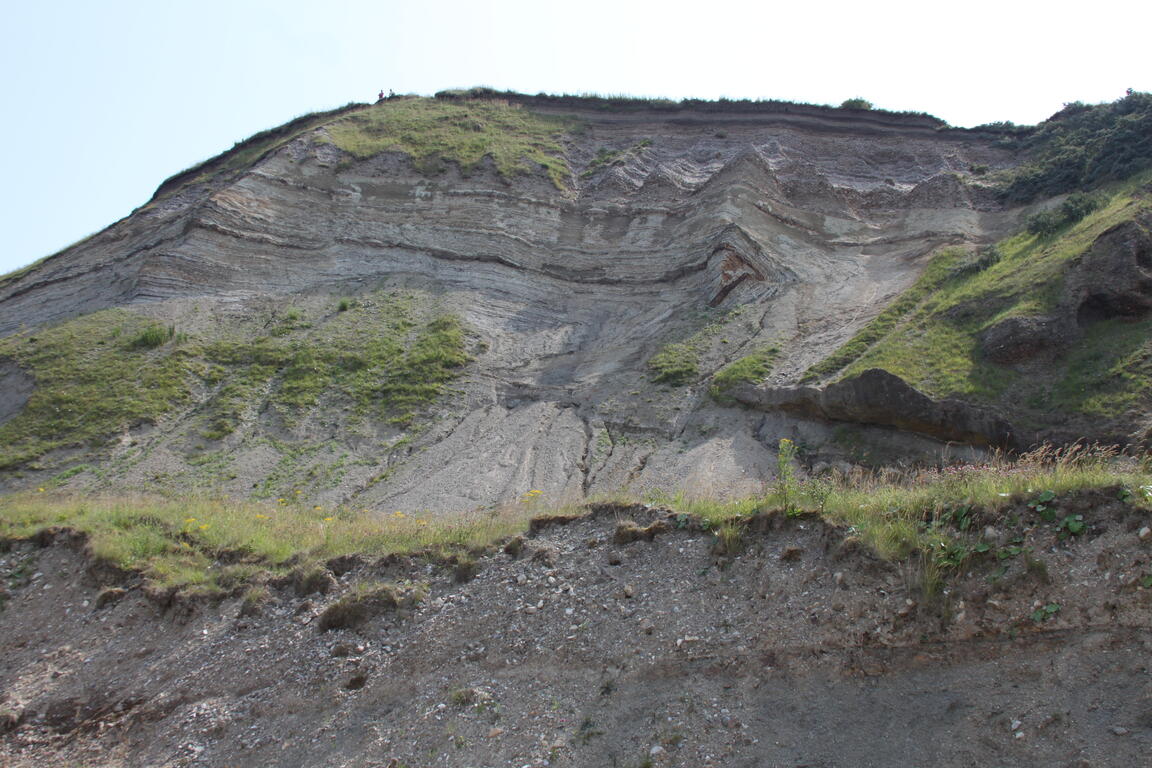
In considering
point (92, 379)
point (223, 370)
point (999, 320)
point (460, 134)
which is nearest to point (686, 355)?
point (999, 320)

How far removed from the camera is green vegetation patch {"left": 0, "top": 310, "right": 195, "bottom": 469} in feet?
A: 63.6

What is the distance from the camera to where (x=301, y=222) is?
94.0ft

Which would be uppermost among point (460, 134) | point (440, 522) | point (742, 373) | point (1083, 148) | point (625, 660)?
point (460, 134)

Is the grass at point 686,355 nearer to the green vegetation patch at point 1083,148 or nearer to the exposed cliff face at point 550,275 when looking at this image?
the exposed cliff face at point 550,275

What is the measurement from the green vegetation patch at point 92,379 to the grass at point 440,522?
2623 mm

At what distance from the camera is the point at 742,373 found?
1995cm

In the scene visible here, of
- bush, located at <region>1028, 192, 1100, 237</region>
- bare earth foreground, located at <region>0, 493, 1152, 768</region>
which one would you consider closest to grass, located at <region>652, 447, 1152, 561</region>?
bare earth foreground, located at <region>0, 493, 1152, 768</region>

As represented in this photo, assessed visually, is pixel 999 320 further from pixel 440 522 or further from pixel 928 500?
pixel 440 522

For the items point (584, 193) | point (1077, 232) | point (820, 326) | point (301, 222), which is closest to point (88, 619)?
point (820, 326)

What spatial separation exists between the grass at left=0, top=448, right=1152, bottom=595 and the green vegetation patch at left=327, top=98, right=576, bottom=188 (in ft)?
63.1

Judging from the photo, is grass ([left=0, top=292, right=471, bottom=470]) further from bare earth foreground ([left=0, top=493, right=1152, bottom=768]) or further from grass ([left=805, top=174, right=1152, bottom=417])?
grass ([left=805, top=174, right=1152, bottom=417])

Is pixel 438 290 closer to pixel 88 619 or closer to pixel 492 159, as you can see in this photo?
pixel 492 159

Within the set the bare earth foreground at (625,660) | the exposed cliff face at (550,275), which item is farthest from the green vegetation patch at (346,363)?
the bare earth foreground at (625,660)

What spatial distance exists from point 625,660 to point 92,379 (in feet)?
60.1
